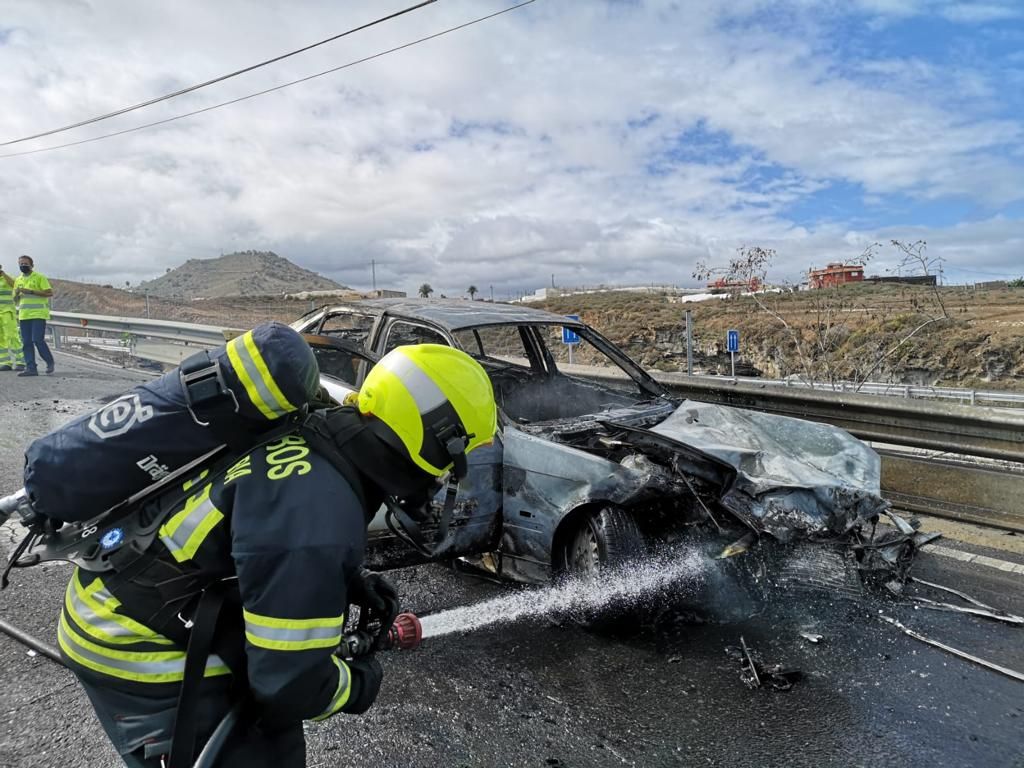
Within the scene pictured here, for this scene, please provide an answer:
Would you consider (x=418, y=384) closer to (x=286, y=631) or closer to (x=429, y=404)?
(x=429, y=404)

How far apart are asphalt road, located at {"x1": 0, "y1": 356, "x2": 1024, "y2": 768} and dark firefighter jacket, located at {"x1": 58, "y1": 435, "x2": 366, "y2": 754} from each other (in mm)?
1075

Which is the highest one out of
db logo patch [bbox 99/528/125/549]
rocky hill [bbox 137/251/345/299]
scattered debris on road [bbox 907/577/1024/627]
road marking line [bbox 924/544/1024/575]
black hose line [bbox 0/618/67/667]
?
rocky hill [bbox 137/251/345/299]

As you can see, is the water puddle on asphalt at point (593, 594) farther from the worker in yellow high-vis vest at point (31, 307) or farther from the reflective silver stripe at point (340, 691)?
the worker in yellow high-vis vest at point (31, 307)

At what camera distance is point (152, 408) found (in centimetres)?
154

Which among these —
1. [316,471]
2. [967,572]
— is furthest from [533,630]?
[967,572]

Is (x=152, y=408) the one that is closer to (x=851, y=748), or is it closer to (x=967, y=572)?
(x=851, y=748)

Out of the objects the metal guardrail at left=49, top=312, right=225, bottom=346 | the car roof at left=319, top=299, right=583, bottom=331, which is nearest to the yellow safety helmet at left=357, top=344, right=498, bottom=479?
the car roof at left=319, top=299, right=583, bottom=331

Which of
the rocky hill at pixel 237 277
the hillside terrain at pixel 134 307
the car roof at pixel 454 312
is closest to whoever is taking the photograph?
the car roof at pixel 454 312

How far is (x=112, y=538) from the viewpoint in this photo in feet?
5.07

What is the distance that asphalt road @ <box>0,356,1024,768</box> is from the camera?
2439 millimetres

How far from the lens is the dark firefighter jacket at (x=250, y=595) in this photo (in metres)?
1.37

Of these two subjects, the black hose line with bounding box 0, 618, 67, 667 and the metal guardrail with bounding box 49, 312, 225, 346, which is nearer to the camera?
the black hose line with bounding box 0, 618, 67, 667

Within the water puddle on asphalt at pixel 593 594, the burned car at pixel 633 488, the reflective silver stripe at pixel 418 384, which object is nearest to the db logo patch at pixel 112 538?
the reflective silver stripe at pixel 418 384

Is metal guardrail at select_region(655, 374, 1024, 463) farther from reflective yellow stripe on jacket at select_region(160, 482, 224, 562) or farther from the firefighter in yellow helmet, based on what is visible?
reflective yellow stripe on jacket at select_region(160, 482, 224, 562)
